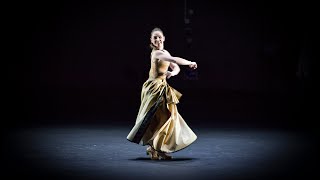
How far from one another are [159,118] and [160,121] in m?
0.04

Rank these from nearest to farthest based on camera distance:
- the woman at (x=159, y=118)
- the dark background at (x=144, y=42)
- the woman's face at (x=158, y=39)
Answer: the woman at (x=159, y=118)
the woman's face at (x=158, y=39)
the dark background at (x=144, y=42)

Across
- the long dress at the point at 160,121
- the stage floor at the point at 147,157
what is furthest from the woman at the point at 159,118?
the stage floor at the point at 147,157

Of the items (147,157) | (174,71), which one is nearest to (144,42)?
(147,157)

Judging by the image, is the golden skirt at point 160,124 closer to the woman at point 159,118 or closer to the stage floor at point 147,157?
the woman at point 159,118

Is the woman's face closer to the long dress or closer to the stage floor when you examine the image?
the long dress

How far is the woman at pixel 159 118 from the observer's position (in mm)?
8930

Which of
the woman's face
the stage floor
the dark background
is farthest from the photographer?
the dark background

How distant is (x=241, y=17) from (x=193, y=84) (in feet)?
11.3

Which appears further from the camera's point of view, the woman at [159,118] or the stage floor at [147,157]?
the woman at [159,118]

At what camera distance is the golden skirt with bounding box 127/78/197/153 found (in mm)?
8930

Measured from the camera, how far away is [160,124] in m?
9.02

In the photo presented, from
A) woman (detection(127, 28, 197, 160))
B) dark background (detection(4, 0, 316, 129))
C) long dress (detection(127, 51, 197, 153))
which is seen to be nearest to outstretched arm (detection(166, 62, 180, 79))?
woman (detection(127, 28, 197, 160))

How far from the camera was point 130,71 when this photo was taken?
94.7ft

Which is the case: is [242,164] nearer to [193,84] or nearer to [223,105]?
[223,105]
